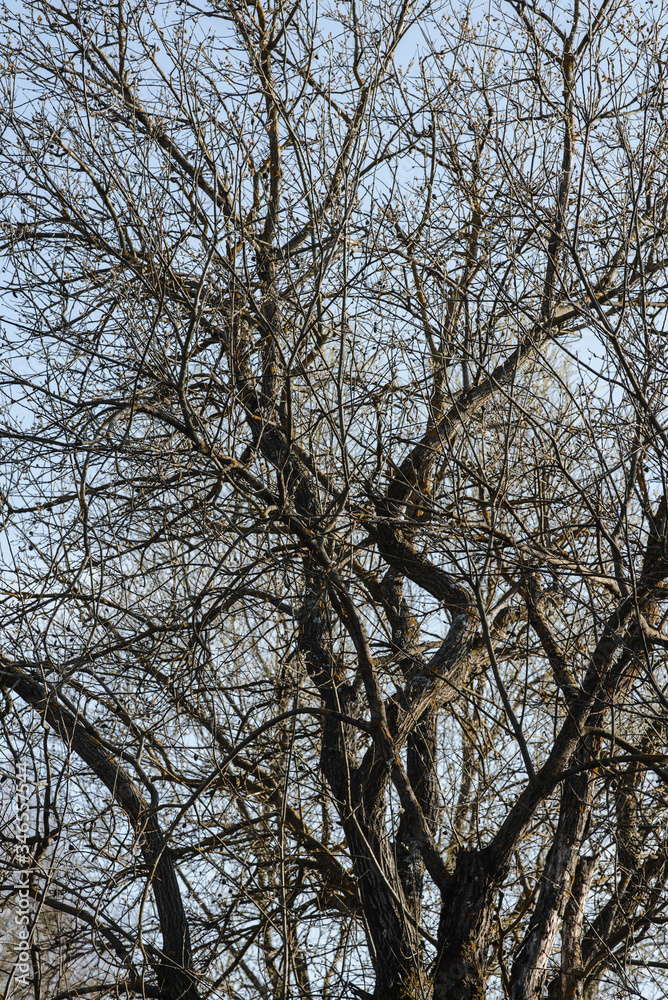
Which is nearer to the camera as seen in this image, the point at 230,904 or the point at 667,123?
the point at 667,123

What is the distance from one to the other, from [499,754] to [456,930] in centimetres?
139

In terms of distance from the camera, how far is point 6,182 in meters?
4.82

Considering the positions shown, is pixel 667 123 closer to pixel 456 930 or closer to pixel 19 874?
pixel 456 930

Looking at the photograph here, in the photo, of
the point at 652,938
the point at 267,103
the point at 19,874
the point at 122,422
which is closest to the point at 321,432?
the point at 122,422

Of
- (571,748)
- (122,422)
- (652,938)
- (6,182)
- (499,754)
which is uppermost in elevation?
(6,182)

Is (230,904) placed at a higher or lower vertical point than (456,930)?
higher

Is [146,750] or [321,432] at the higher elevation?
[321,432]

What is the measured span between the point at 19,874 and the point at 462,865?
2505 mm

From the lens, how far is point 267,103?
210 inches

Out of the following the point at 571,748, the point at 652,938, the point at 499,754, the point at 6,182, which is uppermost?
the point at 6,182

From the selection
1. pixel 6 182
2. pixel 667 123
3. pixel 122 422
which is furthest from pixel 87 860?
pixel 667 123

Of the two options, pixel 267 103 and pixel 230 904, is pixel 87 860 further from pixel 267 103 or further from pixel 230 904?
pixel 267 103

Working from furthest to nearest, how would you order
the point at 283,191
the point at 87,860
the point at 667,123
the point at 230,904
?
the point at 230,904, the point at 283,191, the point at 87,860, the point at 667,123

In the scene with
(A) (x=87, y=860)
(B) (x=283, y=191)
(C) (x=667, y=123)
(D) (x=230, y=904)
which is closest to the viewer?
(C) (x=667, y=123)
